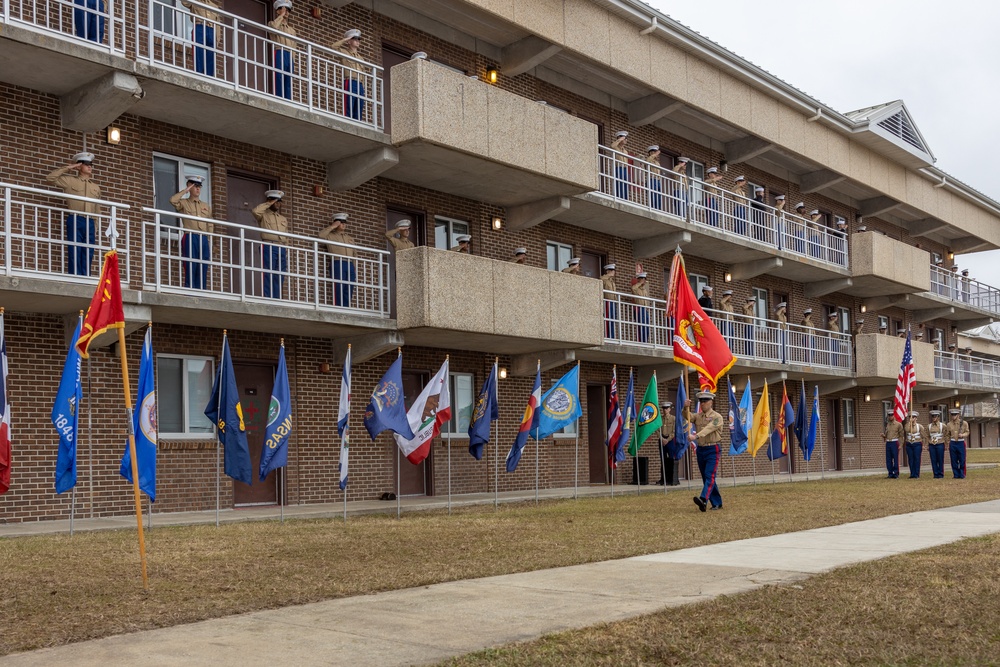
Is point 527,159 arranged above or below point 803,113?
below

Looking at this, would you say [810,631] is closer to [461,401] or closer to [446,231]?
[461,401]

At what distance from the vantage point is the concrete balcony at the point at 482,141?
20031 mm

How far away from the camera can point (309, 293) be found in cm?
1953

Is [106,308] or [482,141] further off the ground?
[482,141]

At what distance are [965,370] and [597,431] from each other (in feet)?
82.3

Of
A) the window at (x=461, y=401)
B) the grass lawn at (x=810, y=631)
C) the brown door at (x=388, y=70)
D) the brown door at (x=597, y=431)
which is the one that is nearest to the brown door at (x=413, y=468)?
the window at (x=461, y=401)

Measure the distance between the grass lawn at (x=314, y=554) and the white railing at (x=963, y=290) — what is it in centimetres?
2676

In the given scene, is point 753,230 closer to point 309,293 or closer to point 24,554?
point 309,293

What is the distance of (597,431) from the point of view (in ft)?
93.7

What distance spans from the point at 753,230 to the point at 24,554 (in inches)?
954

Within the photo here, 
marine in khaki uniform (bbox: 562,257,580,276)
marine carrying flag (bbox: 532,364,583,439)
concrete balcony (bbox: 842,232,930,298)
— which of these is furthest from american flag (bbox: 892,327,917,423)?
marine carrying flag (bbox: 532,364,583,439)

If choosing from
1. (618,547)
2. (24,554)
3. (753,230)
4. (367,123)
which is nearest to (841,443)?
(753,230)

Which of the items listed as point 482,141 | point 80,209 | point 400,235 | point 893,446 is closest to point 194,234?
point 80,209

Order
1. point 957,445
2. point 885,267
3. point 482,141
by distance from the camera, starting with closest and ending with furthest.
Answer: point 482,141, point 957,445, point 885,267
